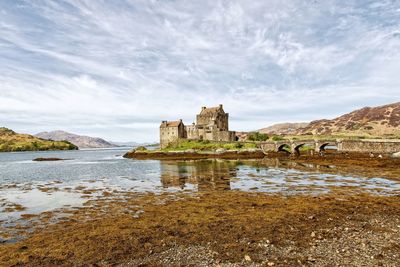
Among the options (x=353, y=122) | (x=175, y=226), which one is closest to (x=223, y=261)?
(x=175, y=226)

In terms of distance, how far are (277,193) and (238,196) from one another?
13.7 ft

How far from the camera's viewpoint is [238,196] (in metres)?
26.3

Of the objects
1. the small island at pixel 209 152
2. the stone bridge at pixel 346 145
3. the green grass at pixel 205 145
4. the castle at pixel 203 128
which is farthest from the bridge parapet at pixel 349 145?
the castle at pixel 203 128

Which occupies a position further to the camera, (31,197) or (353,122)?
(353,122)

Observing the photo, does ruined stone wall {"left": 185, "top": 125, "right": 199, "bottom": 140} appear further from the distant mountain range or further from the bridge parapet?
the distant mountain range

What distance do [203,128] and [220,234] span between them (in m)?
98.0

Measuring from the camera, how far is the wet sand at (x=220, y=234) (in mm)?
11688

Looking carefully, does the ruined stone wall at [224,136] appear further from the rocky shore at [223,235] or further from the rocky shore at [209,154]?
the rocky shore at [223,235]

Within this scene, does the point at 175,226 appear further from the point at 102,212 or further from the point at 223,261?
the point at 102,212

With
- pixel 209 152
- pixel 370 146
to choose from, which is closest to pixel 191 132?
pixel 209 152

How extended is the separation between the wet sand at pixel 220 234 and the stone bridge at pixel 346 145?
162ft

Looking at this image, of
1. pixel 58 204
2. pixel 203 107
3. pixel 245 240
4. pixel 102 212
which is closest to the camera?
pixel 245 240

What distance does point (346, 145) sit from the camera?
7356cm

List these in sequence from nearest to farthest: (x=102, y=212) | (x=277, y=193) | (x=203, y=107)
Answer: (x=102, y=212) → (x=277, y=193) → (x=203, y=107)
